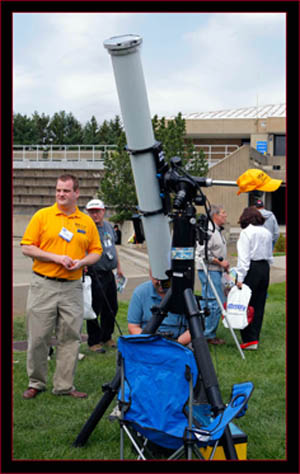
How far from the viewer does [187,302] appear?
11.8 feet

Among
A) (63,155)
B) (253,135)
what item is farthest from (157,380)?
(253,135)

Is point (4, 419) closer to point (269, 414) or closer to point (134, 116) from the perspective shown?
point (134, 116)

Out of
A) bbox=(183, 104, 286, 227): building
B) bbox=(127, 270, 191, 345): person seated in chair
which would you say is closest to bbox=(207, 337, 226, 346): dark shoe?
bbox=(127, 270, 191, 345): person seated in chair

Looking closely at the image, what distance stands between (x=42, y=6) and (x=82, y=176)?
103 feet

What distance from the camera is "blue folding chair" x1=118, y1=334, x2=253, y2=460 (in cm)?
326

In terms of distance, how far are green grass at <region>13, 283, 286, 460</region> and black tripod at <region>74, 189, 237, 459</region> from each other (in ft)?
1.59

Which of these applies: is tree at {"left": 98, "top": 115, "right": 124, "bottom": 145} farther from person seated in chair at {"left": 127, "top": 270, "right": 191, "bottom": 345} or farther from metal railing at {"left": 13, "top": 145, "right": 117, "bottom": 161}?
person seated in chair at {"left": 127, "top": 270, "right": 191, "bottom": 345}

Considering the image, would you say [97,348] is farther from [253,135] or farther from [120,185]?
[253,135]

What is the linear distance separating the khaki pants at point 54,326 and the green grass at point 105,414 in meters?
0.19

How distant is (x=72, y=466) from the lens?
3023 mm

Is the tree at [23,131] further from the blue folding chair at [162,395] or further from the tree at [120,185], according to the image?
the blue folding chair at [162,395]

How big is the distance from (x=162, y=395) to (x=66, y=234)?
205cm

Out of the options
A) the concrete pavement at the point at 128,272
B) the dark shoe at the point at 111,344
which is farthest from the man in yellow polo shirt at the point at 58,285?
the concrete pavement at the point at 128,272

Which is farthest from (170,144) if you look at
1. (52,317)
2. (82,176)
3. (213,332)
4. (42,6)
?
(42,6)
